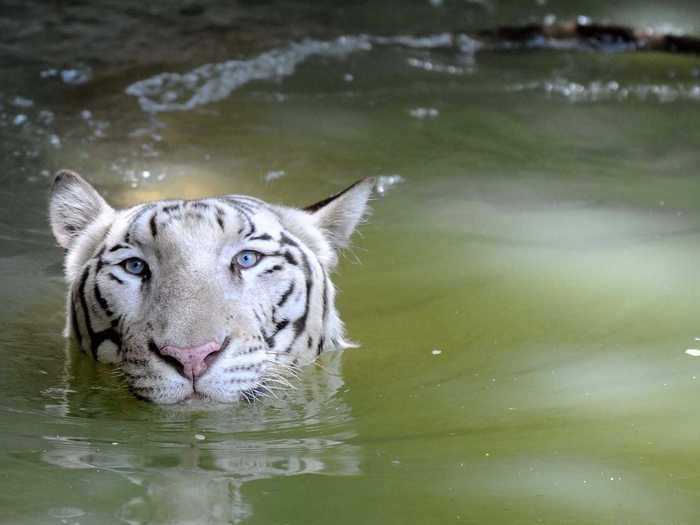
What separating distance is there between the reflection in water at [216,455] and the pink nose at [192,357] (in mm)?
115

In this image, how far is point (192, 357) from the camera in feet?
11.5

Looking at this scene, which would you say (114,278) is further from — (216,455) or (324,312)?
(216,455)

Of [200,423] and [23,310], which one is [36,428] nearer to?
[200,423]

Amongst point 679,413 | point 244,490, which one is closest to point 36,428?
point 244,490

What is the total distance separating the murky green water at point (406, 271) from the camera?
9.97 ft

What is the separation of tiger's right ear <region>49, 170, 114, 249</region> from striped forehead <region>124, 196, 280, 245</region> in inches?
8.7

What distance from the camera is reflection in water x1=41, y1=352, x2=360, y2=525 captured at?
288 centimetres

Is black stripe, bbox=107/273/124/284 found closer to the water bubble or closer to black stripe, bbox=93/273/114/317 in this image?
black stripe, bbox=93/273/114/317

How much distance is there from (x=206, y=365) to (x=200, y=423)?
156 millimetres

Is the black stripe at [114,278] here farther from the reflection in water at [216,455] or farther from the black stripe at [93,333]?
the reflection in water at [216,455]

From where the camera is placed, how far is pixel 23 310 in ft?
15.4

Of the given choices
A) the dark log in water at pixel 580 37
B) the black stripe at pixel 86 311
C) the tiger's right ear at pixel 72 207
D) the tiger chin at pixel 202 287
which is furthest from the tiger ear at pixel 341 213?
the dark log in water at pixel 580 37

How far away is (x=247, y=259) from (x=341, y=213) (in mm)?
682

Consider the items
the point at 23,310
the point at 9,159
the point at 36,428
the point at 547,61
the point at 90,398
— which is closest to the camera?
the point at 36,428
